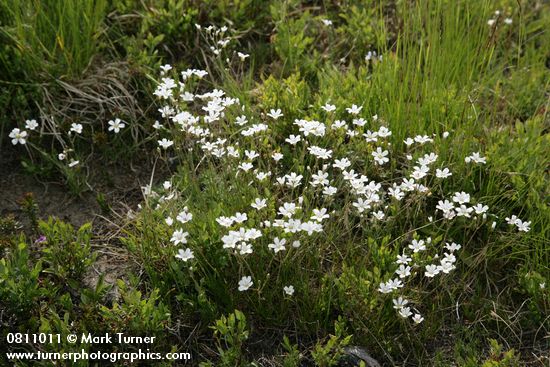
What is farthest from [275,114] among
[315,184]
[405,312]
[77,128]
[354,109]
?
[405,312]

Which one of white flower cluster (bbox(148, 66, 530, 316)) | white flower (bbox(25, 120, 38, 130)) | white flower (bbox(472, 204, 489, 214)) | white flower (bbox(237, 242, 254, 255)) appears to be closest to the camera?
white flower (bbox(237, 242, 254, 255))

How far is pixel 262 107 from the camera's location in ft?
14.9

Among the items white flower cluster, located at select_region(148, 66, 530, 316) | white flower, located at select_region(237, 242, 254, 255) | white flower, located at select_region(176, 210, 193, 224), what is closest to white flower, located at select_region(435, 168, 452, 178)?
white flower cluster, located at select_region(148, 66, 530, 316)

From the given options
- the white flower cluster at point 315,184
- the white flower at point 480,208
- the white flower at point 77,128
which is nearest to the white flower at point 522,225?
the white flower cluster at point 315,184

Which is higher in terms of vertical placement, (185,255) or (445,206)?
(445,206)

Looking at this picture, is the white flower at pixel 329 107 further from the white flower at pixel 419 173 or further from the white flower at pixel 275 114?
the white flower at pixel 419 173

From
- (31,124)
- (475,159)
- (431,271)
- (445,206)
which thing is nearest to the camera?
(431,271)

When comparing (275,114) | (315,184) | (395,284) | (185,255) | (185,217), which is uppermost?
(275,114)

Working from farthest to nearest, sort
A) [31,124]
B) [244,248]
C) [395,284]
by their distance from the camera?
[31,124] → [395,284] → [244,248]

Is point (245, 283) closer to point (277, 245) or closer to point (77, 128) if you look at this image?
point (277, 245)

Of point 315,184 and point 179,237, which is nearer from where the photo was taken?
point 179,237

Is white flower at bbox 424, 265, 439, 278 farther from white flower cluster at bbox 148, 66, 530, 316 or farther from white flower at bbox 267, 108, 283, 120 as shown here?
white flower at bbox 267, 108, 283, 120

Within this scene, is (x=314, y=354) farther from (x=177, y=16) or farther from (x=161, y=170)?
(x=177, y=16)

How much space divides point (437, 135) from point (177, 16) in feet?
6.69
